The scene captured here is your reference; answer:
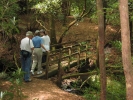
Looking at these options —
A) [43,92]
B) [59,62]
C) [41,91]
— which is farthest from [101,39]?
[59,62]

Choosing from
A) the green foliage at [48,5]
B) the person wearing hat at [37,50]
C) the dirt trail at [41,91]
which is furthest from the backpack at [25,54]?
the green foliage at [48,5]

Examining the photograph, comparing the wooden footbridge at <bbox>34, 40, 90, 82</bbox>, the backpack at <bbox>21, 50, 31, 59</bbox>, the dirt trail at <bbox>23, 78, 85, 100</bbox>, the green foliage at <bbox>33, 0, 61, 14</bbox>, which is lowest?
the dirt trail at <bbox>23, 78, 85, 100</bbox>

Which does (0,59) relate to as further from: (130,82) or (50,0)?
(130,82)

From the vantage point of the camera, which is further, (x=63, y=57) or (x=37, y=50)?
(x=63, y=57)

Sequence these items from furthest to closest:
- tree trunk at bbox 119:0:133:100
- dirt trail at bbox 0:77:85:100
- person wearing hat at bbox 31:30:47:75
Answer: person wearing hat at bbox 31:30:47:75 → dirt trail at bbox 0:77:85:100 → tree trunk at bbox 119:0:133:100

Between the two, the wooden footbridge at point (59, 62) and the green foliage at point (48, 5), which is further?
the green foliage at point (48, 5)

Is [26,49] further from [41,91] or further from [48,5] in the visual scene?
[48,5]

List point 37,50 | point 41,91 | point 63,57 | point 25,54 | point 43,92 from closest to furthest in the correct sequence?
1. point 43,92
2. point 41,91
3. point 25,54
4. point 37,50
5. point 63,57

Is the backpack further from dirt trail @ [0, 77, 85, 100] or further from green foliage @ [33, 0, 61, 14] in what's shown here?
green foliage @ [33, 0, 61, 14]

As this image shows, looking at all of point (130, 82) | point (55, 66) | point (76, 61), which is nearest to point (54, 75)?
point (55, 66)

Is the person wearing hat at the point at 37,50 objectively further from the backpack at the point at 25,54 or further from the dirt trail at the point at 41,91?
the backpack at the point at 25,54

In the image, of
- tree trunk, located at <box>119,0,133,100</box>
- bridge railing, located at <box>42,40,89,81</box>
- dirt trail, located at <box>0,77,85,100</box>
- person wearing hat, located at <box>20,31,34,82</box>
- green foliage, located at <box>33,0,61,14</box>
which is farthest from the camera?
green foliage, located at <box>33,0,61,14</box>

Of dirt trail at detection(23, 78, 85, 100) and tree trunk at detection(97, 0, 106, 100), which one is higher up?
tree trunk at detection(97, 0, 106, 100)

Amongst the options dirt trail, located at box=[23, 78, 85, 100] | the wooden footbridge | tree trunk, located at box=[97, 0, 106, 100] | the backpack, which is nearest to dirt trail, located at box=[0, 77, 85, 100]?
dirt trail, located at box=[23, 78, 85, 100]
